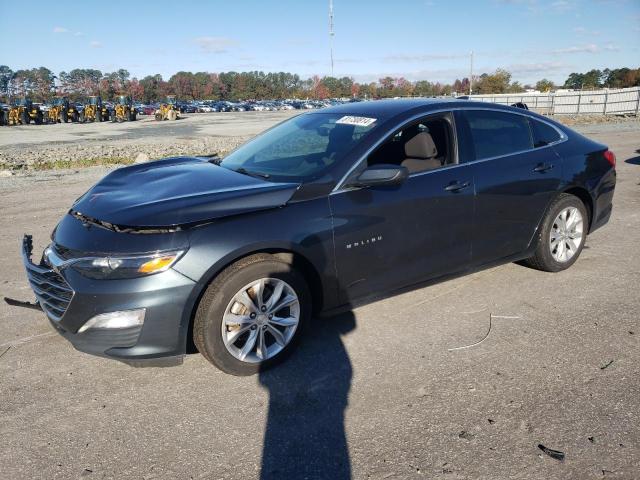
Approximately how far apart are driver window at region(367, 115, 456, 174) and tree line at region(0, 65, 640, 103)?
108 metres

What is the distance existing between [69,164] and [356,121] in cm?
1227

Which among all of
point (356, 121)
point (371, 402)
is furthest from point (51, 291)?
point (356, 121)

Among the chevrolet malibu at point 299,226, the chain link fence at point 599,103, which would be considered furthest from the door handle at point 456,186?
the chain link fence at point 599,103

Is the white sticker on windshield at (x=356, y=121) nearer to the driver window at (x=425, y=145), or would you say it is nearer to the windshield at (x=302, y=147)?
the windshield at (x=302, y=147)

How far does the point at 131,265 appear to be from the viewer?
9.55ft

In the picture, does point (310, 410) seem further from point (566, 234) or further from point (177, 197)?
point (566, 234)

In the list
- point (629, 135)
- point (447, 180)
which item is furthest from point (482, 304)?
point (629, 135)

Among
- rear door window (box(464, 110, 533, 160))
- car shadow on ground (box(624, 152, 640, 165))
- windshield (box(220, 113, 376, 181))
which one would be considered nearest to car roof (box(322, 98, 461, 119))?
windshield (box(220, 113, 376, 181))

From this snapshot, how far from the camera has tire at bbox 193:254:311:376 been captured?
10.2 feet

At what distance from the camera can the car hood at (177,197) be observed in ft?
10.1

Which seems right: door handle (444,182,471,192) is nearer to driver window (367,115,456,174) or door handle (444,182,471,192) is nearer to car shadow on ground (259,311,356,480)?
driver window (367,115,456,174)

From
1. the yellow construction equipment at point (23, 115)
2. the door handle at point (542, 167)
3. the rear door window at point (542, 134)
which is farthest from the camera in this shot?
the yellow construction equipment at point (23, 115)

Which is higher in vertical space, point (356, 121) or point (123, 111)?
point (356, 121)

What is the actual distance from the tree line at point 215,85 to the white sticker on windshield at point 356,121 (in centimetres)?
10774
